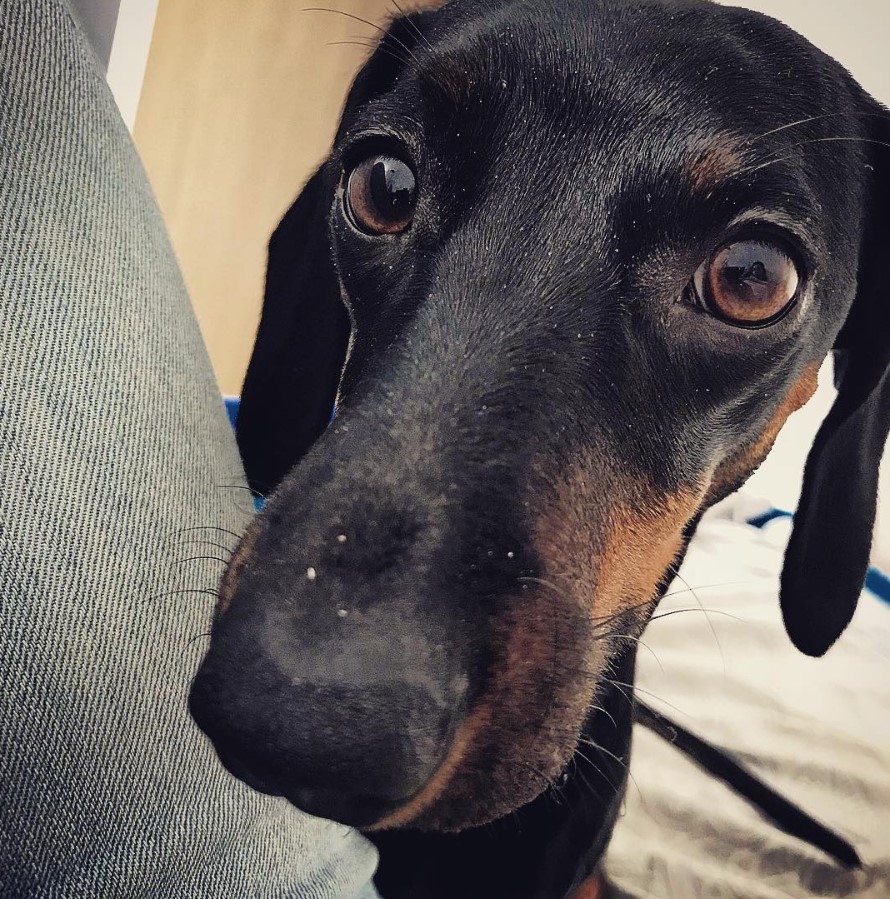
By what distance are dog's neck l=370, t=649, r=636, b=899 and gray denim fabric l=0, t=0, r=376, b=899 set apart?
309 mm

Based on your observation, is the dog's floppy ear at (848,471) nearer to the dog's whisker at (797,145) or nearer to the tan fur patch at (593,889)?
the dog's whisker at (797,145)

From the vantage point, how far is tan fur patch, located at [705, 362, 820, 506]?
3.71 ft

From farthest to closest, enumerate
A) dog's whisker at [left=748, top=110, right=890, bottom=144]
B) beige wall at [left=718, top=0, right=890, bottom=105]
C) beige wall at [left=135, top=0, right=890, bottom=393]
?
beige wall at [left=135, top=0, right=890, bottom=393] < beige wall at [left=718, top=0, right=890, bottom=105] < dog's whisker at [left=748, top=110, right=890, bottom=144]

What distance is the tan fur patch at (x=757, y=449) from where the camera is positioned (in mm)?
1131

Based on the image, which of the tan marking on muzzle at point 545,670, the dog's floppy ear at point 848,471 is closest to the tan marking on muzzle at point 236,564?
the tan marking on muzzle at point 545,670

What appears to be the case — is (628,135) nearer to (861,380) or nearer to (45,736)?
(861,380)

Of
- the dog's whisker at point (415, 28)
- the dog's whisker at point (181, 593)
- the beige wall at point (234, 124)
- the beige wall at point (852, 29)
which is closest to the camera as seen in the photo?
the dog's whisker at point (181, 593)

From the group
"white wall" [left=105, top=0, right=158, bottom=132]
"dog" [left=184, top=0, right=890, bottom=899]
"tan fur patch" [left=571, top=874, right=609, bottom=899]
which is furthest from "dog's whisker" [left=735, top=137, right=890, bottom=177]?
"white wall" [left=105, top=0, right=158, bottom=132]

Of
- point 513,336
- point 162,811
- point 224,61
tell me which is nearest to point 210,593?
point 162,811

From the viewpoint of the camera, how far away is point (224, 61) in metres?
3.10

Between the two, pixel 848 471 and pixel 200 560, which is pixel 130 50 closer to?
pixel 200 560

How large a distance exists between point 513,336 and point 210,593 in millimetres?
446

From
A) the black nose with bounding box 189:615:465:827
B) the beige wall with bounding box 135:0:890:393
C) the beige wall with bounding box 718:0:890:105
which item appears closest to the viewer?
the black nose with bounding box 189:615:465:827

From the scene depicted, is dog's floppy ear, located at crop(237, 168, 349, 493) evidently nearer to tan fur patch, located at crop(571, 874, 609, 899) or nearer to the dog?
the dog
